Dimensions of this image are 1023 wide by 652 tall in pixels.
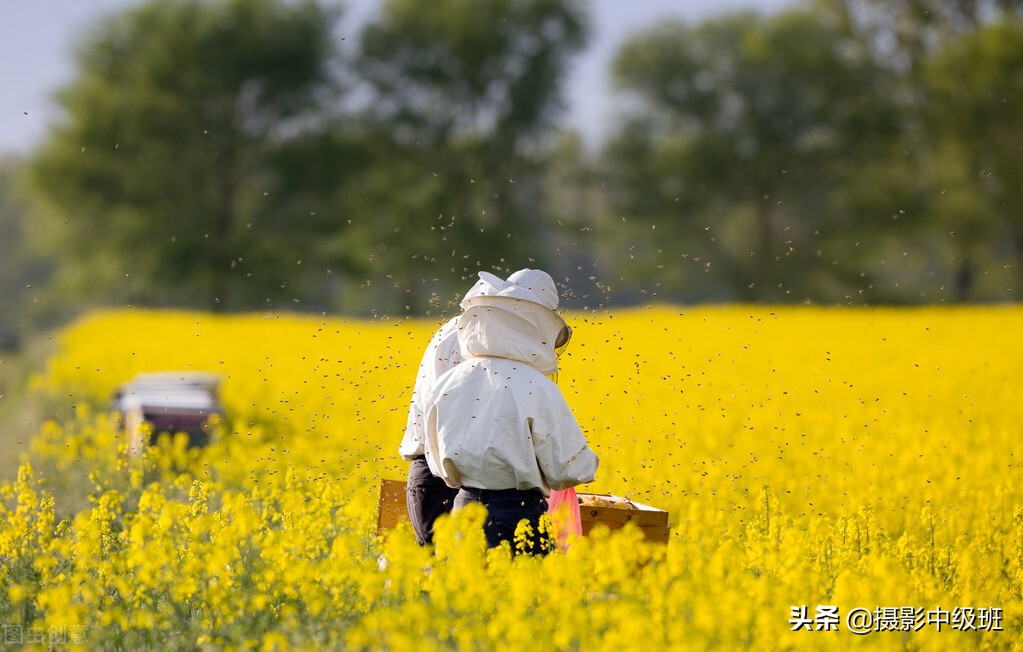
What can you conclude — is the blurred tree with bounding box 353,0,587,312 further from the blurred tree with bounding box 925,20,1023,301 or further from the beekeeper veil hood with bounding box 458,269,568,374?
the beekeeper veil hood with bounding box 458,269,568,374

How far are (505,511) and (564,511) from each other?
0.27 m

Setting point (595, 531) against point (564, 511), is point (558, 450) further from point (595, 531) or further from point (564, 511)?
point (595, 531)

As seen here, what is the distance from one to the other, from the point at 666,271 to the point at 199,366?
2530 cm

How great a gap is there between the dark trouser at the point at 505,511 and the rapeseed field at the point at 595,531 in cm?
29

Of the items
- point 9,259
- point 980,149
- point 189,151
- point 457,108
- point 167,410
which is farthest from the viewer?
point 9,259

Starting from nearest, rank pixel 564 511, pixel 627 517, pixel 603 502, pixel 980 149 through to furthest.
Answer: pixel 564 511
pixel 627 517
pixel 603 502
pixel 980 149

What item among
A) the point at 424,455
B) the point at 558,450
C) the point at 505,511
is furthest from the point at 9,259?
the point at 558,450

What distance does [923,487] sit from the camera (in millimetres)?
8047

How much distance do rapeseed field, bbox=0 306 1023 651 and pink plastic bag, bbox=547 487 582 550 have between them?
114 millimetres

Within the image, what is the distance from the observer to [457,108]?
38.1 m

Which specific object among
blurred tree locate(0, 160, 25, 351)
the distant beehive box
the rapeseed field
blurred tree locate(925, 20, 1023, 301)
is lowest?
the rapeseed field

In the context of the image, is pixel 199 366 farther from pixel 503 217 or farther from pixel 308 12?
pixel 308 12

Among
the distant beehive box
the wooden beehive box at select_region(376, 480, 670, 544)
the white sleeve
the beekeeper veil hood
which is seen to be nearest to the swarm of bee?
the wooden beehive box at select_region(376, 480, 670, 544)

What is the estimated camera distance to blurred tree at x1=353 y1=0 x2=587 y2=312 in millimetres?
36438
